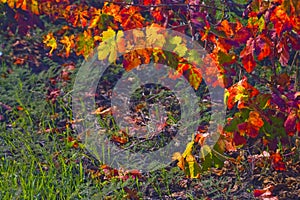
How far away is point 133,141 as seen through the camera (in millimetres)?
3461

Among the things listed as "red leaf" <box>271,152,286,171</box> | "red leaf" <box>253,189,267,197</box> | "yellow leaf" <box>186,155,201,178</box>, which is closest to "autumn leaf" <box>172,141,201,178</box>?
"yellow leaf" <box>186,155,201,178</box>

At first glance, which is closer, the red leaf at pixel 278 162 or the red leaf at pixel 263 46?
the red leaf at pixel 263 46

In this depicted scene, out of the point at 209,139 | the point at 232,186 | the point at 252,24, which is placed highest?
the point at 252,24

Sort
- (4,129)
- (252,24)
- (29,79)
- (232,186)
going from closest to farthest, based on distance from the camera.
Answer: (252,24), (232,186), (4,129), (29,79)

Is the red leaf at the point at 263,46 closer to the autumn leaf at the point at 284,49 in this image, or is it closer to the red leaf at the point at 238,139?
the autumn leaf at the point at 284,49

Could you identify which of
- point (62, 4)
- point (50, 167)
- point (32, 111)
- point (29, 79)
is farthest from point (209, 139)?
point (62, 4)

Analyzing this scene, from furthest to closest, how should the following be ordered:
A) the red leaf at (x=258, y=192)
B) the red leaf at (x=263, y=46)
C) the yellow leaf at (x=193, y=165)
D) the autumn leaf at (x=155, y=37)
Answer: the red leaf at (x=258, y=192) < the autumn leaf at (x=155, y=37) < the yellow leaf at (x=193, y=165) < the red leaf at (x=263, y=46)

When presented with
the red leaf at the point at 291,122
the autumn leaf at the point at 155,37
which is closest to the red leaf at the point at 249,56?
the red leaf at the point at 291,122

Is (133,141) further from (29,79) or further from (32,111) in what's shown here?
(29,79)

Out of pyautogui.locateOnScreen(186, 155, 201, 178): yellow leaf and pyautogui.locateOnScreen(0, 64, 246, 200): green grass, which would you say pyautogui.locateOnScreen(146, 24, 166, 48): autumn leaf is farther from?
pyautogui.locateOnScreen(0, 64, 246, 200): green grass

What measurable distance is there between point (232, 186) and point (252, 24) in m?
0.88

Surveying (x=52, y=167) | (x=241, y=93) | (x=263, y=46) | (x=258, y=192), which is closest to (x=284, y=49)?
(x=263, y=46)

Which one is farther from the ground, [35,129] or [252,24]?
[252,24]

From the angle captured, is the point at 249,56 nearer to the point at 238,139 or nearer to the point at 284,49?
the point at 284,49
